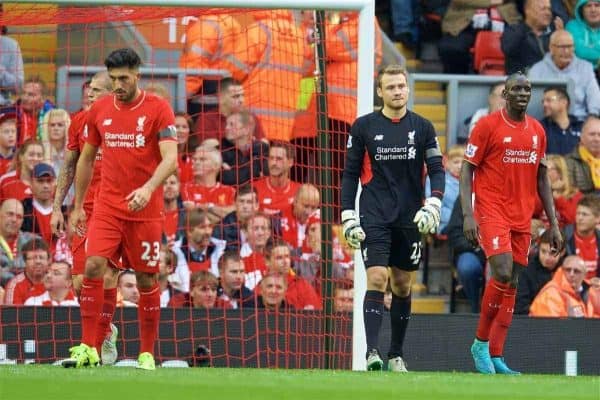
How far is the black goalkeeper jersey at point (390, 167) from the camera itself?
10.8 m

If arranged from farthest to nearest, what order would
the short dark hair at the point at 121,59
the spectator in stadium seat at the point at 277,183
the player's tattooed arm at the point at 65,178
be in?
the spectator in stadium seat at the point at 277,183, the player's tattooed arm at the point at 65,178, the short dark hair at the point at 121,59

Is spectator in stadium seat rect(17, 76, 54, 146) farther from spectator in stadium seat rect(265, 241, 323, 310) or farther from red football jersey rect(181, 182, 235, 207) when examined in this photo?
spectator in stadium seat rect(265, 241, 323, 310)

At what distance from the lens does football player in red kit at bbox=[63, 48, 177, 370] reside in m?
10.2

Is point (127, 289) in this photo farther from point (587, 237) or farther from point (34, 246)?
point (587, 237)

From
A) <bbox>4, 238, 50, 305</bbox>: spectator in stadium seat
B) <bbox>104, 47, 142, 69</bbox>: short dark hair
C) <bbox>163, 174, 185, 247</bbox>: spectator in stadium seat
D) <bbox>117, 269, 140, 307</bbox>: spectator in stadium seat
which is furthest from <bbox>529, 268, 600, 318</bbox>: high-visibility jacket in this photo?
<bbox>104, 47, 142, 69</bbox>: short dark hair

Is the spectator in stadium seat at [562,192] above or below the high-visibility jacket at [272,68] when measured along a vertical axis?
below

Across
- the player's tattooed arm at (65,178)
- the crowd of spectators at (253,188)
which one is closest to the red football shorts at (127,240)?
the player's tattooed arm at (65,178)

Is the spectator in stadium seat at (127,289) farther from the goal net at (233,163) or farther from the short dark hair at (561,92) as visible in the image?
the short dark hair at (561,92)

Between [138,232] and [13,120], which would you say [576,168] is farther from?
[138,232]

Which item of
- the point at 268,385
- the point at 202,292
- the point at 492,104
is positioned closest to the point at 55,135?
the point at 202,292

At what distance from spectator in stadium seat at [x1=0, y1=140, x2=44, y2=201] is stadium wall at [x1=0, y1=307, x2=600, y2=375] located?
5.20 ft

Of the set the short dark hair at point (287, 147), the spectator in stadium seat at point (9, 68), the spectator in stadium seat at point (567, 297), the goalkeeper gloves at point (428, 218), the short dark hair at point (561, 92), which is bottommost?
the spectator in stadium seat at point (567, 297)

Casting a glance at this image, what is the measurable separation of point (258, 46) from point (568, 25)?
172 inches

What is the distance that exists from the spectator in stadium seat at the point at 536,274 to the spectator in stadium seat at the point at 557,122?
5.80 feet
